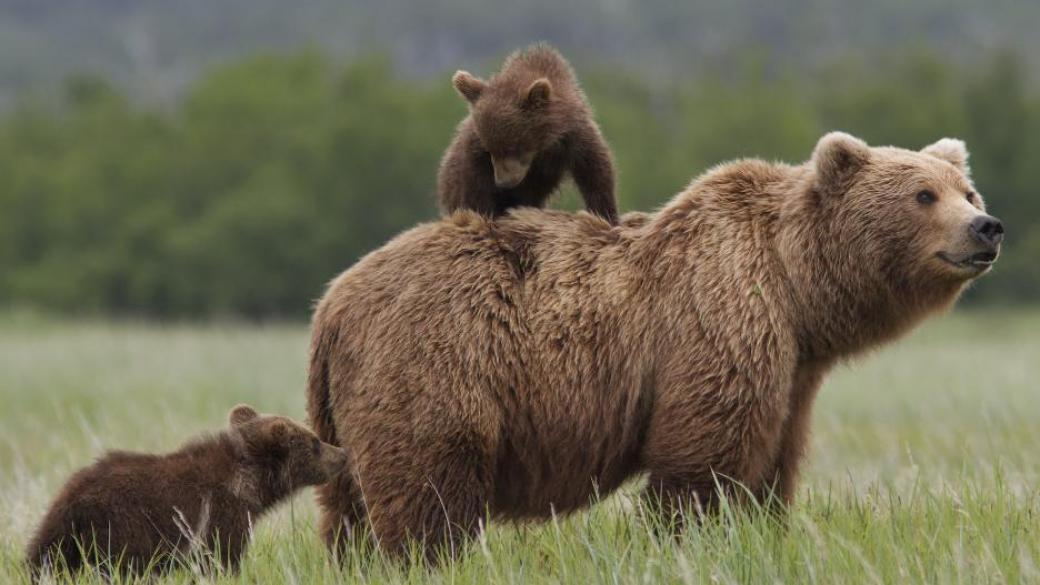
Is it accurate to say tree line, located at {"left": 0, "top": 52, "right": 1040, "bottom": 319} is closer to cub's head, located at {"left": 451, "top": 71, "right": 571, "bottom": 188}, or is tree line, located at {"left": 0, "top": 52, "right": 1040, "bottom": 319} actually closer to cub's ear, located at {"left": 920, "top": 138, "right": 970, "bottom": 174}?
cub's head, located at {"left": 451, "top": 71, "right": 571, "bottom": 188}

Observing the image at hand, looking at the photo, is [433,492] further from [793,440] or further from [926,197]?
[926,197]

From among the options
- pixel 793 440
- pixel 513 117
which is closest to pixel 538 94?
pixel 513 117

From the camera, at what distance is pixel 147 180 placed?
65.2 meters

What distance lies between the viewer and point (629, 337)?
241 inches

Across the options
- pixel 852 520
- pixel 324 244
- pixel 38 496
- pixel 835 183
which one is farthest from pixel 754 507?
pixel 324 244

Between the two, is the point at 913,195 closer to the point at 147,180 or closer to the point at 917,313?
the point at 917,313

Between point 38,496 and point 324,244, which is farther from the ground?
point 38,496

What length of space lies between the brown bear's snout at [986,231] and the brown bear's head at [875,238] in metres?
0.10

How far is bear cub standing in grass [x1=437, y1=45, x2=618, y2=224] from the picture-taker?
697 centimetres

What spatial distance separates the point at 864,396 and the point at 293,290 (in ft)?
143

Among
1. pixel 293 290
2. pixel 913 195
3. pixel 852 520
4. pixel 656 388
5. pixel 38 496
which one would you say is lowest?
pixel 293 290

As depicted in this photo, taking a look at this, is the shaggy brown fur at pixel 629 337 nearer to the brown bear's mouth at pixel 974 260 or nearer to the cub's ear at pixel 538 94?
the brown bear's mouth at pixel 974 260

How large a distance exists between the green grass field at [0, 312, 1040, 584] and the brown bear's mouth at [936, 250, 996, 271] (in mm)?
653

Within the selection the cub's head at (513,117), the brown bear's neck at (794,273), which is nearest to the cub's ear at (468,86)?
the cub's head at (513,117)
